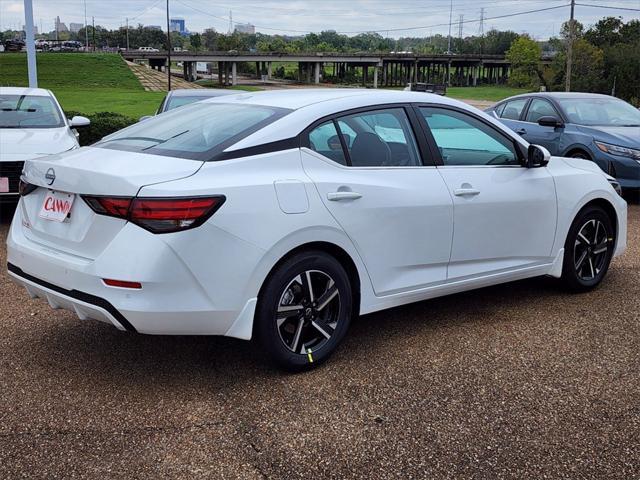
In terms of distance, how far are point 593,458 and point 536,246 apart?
2.21 m

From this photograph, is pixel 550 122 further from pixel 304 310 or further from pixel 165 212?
pixel 165 212

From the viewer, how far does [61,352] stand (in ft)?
14.1

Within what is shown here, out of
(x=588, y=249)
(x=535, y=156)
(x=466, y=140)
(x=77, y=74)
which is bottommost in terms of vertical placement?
(x=588, y=249)

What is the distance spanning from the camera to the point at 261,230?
3588mm

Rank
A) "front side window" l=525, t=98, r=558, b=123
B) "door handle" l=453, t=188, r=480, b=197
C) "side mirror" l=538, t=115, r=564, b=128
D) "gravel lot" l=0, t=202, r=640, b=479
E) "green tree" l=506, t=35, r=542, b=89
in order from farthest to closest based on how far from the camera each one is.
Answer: "green tree" l=506, t=35, r=542, b=89, "front side window" l=525, t=98, r=558, b=123, "side mirror" l=538, t=115, r=564, b=128, "door handle" l=453, t=188, r=480, b=197, "gravel lot" l=0, t=202, r=640, b=479

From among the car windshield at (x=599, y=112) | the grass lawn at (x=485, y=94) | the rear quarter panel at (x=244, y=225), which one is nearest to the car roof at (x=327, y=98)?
the rear quarter panel at (x=244, y=225)

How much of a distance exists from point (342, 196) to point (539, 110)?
27.4 ft

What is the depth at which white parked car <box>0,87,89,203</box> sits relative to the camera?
7.53 meters

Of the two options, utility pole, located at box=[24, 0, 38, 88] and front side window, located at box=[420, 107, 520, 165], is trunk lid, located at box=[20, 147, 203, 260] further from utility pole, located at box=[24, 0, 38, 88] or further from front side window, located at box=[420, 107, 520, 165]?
utility pole, located at box=[24, 0, 38, 88]

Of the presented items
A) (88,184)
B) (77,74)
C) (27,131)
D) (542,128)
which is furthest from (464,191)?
(77,74)

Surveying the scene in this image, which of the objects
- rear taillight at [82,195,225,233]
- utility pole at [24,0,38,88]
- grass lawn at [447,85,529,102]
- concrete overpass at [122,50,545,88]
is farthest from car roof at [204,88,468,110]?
concrete overpass at [122,50,545,88]

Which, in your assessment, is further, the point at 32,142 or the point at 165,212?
the point at 32,142

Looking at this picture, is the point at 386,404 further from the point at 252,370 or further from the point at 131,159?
the point at 131,159

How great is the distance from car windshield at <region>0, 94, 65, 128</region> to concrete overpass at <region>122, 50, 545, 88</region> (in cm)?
9528
